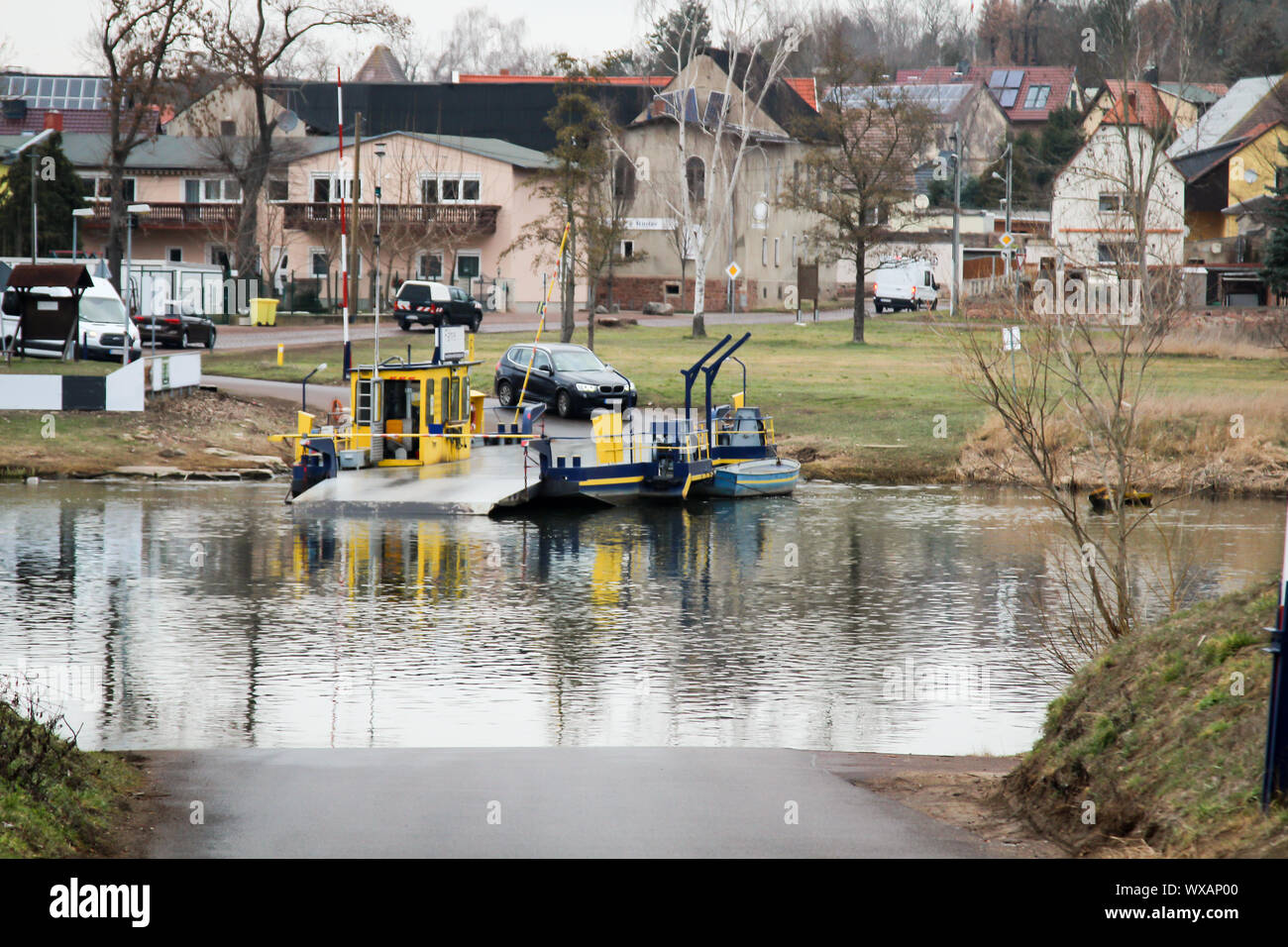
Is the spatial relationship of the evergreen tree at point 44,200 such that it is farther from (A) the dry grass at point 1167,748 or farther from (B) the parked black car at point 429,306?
(A) the dry grass at point 1167,748

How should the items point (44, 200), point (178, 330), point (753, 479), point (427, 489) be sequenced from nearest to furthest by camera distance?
point (427, 489)
point (753, 479)
point (178, 330)
point (44, 200)

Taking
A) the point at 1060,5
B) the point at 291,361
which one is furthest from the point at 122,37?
the point at 1060,5

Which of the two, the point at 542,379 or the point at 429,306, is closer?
the point at 542,379

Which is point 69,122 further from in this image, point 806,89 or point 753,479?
point 753,479

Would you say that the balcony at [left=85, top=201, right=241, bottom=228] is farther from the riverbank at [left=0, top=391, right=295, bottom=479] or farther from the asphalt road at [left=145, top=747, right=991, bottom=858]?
the asphalt road at [left=145, top=747, right=991, bottom=858]

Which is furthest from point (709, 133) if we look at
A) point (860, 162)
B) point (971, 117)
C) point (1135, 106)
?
point (971, 117)

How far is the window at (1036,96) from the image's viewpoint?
121 m

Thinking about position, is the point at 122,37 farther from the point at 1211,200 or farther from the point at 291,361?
the point at 1211,200

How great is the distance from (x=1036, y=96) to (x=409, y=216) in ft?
227

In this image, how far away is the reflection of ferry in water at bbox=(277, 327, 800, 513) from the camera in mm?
30547

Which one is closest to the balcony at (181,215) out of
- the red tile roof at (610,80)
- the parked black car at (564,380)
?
the red tile roof at (610,80)

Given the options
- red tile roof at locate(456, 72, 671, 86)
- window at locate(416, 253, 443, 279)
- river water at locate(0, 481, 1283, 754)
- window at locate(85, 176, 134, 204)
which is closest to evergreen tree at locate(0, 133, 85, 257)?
window at locate(85, 176, 134, 204)

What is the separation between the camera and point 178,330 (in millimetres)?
49969

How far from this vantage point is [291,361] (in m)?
47.7
